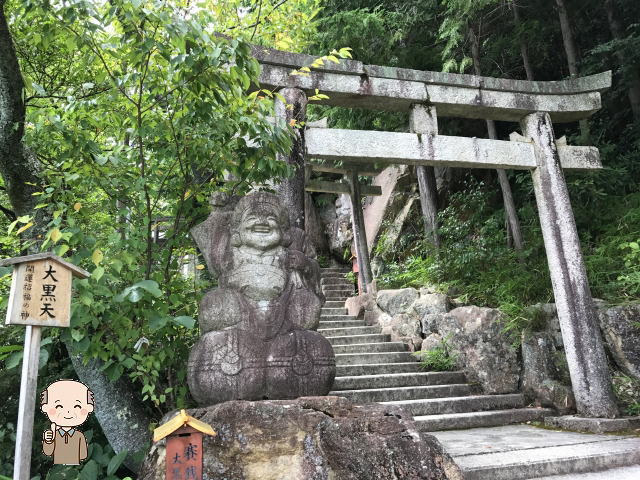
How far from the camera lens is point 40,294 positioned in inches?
113

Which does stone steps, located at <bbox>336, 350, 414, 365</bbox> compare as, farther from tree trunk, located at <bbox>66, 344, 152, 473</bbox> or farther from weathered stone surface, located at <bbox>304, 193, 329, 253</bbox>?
weathered stone surface, located at <bbox>304, 193, 329, 253</bbox>

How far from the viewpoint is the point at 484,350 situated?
6.72 m

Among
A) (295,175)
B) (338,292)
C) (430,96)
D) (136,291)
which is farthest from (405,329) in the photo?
(136,291)

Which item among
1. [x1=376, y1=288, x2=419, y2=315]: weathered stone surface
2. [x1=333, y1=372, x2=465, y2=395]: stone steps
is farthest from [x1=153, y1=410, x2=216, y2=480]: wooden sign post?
[x1=376, y1=288, x2=419, y2=315]: weathered stone surface

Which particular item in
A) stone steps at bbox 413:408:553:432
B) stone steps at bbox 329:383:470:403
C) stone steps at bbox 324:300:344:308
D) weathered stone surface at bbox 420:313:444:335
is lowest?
stone steps at bbox 413:408:553:432

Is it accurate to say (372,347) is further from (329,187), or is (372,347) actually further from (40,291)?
(40,291)

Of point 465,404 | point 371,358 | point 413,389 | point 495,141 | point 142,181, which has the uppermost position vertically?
point 495,141

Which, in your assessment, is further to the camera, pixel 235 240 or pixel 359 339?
pixel 359 339

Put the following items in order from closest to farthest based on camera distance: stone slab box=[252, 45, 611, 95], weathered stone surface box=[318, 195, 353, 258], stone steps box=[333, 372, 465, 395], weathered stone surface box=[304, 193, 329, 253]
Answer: stone slab box=[252, 45, 611, 95], stone steps box=[333, 372, 465, 395], weathered stone surface box=[318, 195, 353, 258], weathered stone surface box=[304, 193, 329, 253]

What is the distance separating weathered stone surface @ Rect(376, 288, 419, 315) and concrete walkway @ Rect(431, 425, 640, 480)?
11.2 feet

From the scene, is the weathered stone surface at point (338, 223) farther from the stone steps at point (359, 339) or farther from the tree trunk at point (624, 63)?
the tree trunk at point (624, 63)

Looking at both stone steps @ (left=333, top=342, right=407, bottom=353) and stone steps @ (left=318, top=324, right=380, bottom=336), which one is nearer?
stone steps @ (left=333, top=342, right=407, bottom=353)

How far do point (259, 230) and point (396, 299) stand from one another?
4879mm

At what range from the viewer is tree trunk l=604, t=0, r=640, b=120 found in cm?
835
